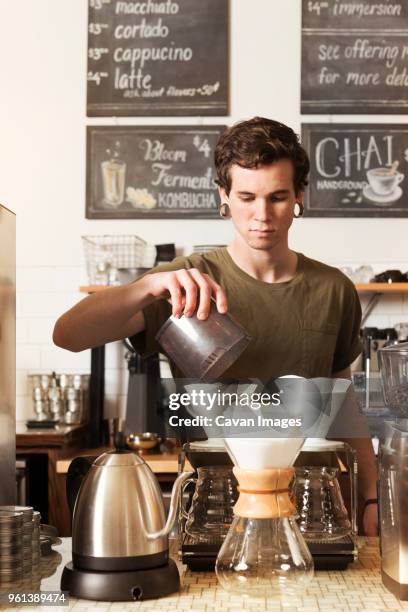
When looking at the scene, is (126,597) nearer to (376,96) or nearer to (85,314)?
(85,314)

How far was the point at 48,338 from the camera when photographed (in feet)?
12.5

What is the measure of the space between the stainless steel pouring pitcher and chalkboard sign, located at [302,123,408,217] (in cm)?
274

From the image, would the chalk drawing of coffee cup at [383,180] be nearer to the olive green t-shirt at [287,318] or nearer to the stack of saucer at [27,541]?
the olive green t-shirt at [287,318]

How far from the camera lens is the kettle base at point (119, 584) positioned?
1188mm

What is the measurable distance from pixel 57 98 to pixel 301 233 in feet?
4.20

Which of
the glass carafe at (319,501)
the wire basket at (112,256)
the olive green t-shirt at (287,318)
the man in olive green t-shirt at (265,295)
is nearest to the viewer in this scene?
the glass carafe at (319,501)

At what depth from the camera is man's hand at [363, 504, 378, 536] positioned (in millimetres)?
1616

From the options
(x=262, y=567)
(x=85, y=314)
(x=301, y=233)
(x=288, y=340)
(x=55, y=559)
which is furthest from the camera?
(x=301, y=233)

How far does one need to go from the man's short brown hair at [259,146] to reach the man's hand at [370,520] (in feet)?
2.28

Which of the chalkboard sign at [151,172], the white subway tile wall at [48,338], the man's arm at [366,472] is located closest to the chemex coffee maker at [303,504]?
the man's arm at [366,472]

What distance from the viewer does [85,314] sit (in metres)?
Answer: 1.73

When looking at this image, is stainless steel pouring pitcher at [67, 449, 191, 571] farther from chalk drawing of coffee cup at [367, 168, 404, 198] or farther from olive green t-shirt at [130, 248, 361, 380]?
chalk drawing of coffee cup at [367, 168, 404, 198]

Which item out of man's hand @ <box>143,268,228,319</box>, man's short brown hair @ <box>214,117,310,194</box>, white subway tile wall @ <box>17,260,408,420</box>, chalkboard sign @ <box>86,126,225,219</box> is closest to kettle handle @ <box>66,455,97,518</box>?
man's hand @ <box>143,268,228,319</box>

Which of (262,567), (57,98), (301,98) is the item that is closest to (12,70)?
(57,98)
